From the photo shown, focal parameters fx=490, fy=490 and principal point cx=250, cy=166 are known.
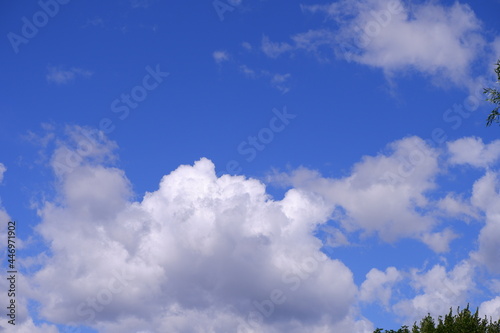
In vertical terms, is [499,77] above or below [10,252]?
above

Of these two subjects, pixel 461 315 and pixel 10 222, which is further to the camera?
pixel 461 315

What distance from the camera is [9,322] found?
1459 inches

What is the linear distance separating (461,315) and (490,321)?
2.70 meters

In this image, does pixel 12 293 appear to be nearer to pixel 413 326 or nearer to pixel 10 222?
pixel 10 222

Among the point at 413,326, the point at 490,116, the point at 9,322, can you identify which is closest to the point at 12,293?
the point at 9,322

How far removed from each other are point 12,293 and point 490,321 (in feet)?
146

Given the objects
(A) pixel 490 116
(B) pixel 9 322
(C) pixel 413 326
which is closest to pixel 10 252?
(B) pixel 9 322

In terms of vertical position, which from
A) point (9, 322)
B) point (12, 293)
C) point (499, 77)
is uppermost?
point (499, 77)

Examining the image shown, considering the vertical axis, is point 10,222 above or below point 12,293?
above

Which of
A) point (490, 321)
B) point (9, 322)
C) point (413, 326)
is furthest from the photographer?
point (413, 326)

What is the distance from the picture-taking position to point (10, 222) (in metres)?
38.9

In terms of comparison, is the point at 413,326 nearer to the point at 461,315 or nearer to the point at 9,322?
the point at 461,315

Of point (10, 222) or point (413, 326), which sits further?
point (413, 326)

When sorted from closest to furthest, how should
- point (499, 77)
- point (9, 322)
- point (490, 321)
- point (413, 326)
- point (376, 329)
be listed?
point (499, 77), point (9, 322), point (490, 321), point (413, 326), point (376, 329)
